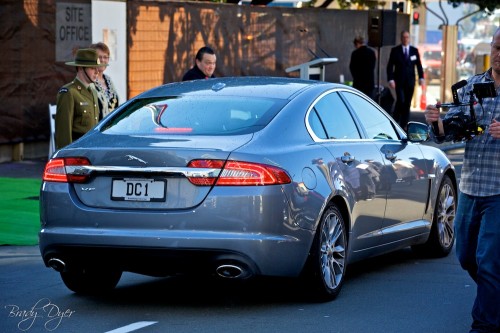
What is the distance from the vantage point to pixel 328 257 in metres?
8.37

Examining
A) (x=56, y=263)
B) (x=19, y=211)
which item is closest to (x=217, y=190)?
(x=56, y=263)

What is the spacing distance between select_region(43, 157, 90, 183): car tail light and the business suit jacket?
1806cm

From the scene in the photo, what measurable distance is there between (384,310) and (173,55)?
583 inches

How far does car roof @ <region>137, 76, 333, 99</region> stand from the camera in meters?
8.72

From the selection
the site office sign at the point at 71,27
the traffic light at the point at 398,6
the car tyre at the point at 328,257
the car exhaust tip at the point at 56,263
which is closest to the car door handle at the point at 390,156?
the car tyre at the point at 328,257

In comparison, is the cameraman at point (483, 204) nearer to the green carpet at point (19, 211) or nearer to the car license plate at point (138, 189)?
the car license plate at point (138, 189)

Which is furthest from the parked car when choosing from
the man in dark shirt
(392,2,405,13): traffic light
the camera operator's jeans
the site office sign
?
(392,2,405,13): traffic light

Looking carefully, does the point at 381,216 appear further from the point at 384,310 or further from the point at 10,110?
the point at 10,110

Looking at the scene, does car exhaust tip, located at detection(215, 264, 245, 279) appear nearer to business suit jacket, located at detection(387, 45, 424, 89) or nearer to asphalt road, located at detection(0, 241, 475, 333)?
asphalt road, located at detection(0, 241, 475, 333)

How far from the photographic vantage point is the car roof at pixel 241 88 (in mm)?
8719

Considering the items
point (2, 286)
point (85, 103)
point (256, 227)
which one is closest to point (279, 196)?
point (256, 227)

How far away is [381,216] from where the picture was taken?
9297mm
